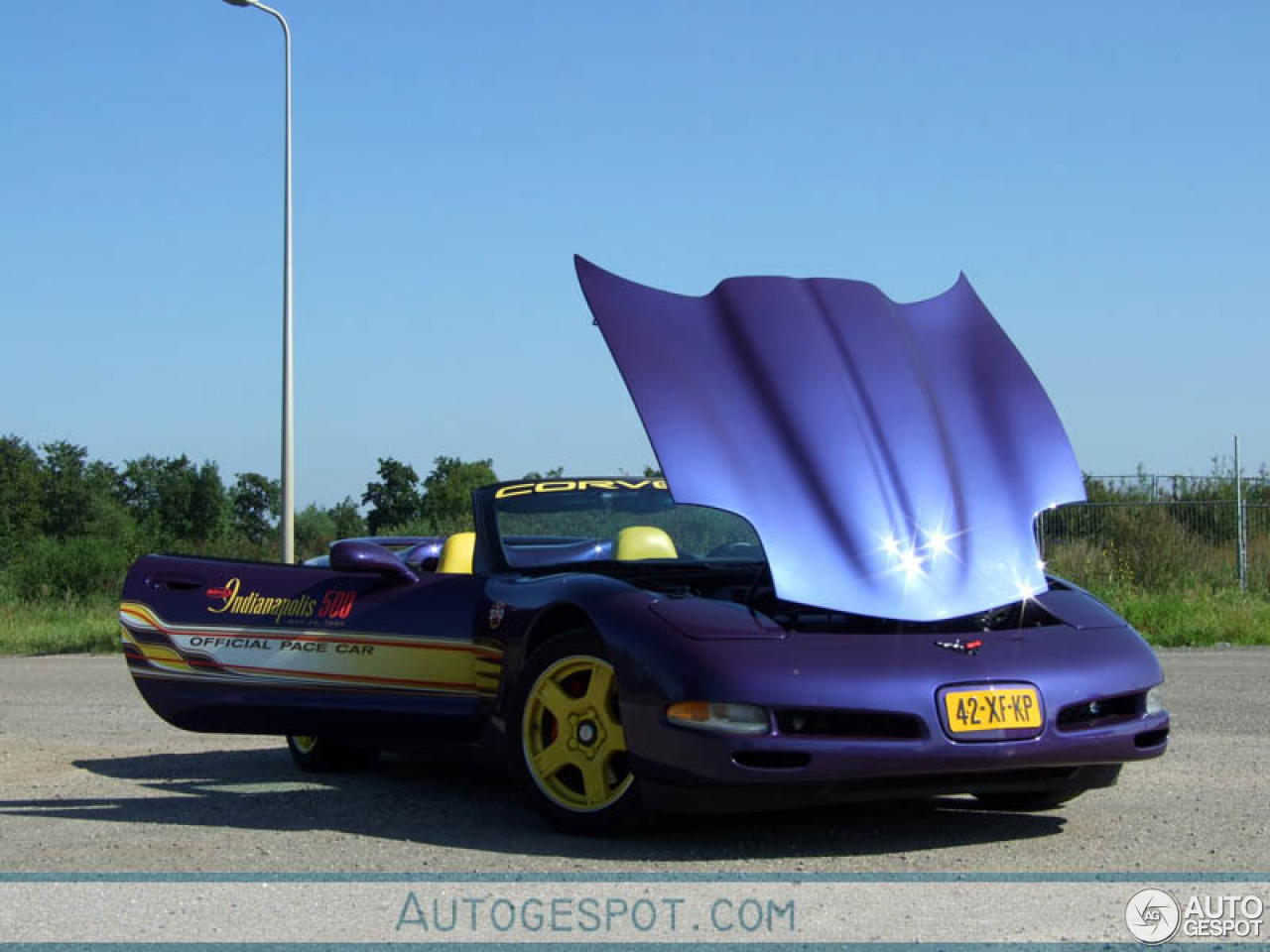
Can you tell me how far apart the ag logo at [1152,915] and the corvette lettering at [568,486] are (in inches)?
123

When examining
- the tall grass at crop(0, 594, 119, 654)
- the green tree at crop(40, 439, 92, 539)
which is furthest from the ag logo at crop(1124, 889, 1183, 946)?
the green tree at crop(40, 439, 92, 539)

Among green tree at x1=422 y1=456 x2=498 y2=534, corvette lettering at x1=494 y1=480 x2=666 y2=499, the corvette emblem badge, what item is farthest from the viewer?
green tree at x1=422 y1=456 x2=498 y2=534

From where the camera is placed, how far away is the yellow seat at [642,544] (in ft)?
21.9

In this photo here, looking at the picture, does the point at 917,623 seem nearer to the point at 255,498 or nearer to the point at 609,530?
the point at 609,530

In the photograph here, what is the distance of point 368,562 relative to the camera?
6.36 meters

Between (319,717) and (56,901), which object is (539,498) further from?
(56,901)

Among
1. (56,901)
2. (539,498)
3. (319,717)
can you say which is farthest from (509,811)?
(56,901)

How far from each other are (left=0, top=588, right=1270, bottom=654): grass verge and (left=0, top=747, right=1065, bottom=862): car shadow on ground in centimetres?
1088

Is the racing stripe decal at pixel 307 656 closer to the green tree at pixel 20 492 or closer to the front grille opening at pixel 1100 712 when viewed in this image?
the front grille opening at pixel 1100 712

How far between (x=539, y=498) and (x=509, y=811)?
1411 mm

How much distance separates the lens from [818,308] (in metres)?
6.11

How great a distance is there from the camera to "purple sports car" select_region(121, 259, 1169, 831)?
5000 mm

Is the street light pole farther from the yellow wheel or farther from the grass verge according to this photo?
the yellow wheel

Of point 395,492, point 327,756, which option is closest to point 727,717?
point 327,756
